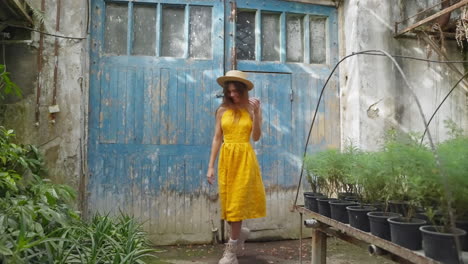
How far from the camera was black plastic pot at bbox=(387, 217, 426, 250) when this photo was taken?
1.50m

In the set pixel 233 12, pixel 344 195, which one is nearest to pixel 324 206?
pixel 344 195

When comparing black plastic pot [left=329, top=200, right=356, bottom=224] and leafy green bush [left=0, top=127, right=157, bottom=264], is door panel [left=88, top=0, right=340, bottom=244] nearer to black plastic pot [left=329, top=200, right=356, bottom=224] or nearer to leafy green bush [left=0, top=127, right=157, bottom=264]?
leafy green bush [left=0, top=127, right=157, bottom=264]

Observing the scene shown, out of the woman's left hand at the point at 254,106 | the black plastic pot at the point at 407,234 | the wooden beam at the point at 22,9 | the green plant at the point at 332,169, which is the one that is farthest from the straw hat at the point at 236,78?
the wooden beam at the point at 22,9

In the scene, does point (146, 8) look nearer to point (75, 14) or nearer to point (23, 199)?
point (75, 14)

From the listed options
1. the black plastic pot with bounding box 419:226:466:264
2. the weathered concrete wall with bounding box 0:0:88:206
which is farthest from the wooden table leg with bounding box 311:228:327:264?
the weathered concrete wall with bounding box 0:0:88:206

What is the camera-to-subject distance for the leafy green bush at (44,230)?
1938 mm

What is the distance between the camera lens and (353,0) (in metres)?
4.18

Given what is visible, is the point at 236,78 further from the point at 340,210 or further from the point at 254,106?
the point at 340,210

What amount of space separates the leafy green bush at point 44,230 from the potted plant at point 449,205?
71.2 inches

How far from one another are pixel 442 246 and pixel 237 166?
1844mm

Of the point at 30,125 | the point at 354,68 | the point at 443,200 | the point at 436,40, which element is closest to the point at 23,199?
the point at 30,125

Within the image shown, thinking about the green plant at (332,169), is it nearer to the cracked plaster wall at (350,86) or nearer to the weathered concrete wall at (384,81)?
the cracked plaster wall at (350,86)

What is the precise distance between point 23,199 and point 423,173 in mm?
2385

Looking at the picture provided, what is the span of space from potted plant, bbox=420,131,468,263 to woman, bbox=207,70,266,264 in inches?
62.5
